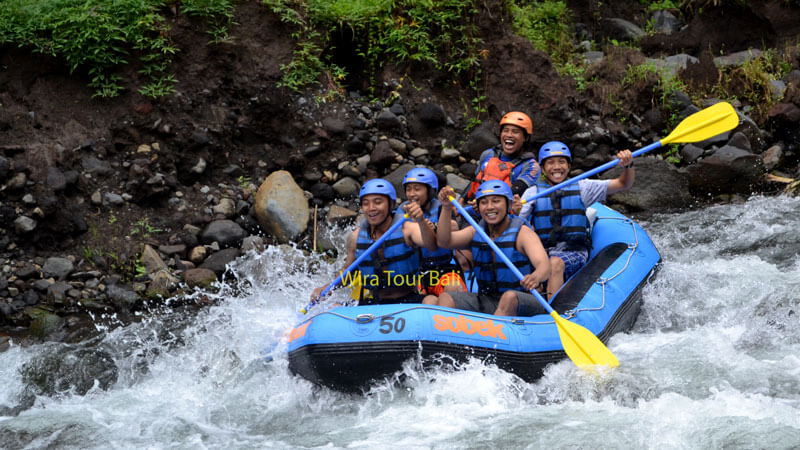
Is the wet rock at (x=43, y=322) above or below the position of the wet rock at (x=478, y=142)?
below

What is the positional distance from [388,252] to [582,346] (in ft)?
4.91

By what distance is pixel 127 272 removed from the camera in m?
6.94

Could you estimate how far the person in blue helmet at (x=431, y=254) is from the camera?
18.2 ft

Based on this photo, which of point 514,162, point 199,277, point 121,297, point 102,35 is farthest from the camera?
point 102,35

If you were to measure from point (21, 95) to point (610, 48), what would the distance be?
25.3ft

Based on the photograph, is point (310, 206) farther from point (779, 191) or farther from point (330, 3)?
point (779, 191)

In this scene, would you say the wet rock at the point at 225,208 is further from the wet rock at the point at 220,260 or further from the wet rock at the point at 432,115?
the wet rock at the point at 432,115

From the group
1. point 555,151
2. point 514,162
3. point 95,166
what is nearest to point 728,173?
point 514,162

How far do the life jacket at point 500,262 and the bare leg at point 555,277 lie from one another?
0.42 metres

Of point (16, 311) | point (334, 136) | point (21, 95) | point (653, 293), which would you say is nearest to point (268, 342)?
point (16, 311)

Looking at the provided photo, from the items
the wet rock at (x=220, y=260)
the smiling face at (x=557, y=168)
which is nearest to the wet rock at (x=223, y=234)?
the wet rock at (x=220, y=260)

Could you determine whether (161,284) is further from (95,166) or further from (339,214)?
(339,214)

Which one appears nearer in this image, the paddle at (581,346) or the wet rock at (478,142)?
the paddle at (581,346)

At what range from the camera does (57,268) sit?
6758mm
